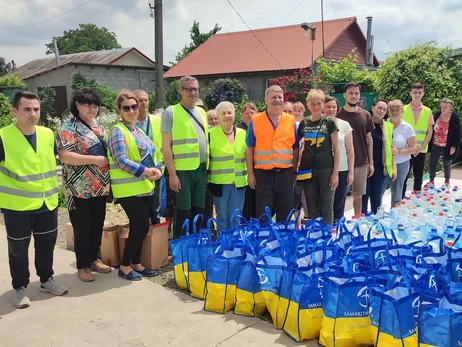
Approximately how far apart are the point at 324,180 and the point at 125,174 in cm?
219

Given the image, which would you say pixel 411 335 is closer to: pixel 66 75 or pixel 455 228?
pixel 455 228

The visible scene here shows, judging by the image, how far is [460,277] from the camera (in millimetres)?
2922

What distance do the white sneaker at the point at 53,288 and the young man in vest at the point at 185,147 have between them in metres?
1.29

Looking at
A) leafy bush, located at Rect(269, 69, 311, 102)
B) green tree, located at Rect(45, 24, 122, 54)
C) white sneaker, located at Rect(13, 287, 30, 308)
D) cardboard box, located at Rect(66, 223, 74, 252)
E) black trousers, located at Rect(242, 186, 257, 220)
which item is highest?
green tree, located at Rect(45, 24, 122, 54)

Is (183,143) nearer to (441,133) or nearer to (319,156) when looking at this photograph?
(319,156)

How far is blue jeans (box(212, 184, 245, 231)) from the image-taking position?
4645 millimetres

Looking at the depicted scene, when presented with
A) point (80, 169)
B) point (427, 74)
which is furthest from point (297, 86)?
point (80, 169)

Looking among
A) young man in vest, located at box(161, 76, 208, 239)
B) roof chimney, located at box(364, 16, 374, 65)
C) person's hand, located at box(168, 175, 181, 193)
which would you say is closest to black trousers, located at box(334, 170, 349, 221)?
young man in vest, located at box(161, 76, 208, 239)

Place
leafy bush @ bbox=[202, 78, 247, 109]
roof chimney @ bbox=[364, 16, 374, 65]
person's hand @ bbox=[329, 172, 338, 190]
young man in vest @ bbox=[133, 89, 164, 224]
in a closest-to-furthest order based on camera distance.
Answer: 1. person's hand @ bbox=[329, 172, 338, 190]
2. young man in vest @ bbox=[133, 89, 164, 224]
3. leafy bush @ bbox=[202, 78, 247, 109]
4. roof chimney @ bbox=[364, 16, 374, 65]

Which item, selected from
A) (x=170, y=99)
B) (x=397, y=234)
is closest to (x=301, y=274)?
(x=397, y=234)

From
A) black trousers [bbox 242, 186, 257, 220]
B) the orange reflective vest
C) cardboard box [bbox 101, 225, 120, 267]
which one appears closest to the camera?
the orange reflective vest

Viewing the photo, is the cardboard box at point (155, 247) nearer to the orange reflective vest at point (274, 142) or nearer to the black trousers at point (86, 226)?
the black trousers at point (86, 226)

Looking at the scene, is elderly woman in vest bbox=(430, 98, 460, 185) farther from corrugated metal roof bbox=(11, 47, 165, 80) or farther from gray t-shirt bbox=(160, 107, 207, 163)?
corrugated metal roof bbox=(11, 47, 165, 80)

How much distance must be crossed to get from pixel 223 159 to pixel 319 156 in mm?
1083
